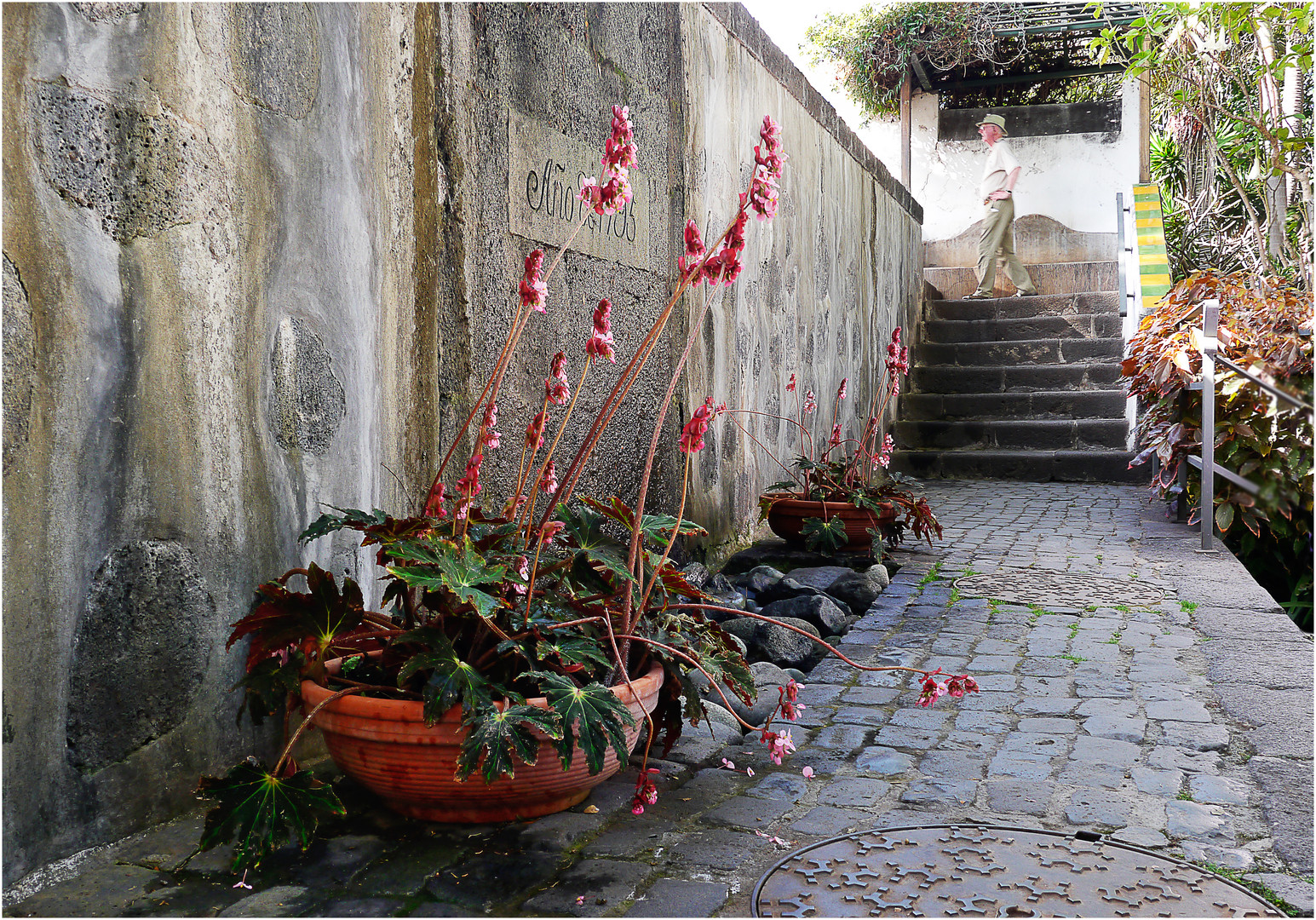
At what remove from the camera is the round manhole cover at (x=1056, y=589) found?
3.82 metres

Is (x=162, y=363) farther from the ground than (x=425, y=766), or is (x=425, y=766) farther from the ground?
(x=162, y=363)

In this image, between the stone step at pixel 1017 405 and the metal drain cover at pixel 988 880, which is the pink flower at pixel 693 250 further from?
the stone step at pixel 1017 405

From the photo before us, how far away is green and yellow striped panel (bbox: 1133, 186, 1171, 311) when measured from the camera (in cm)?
829

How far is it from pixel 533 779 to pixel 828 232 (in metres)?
5.33

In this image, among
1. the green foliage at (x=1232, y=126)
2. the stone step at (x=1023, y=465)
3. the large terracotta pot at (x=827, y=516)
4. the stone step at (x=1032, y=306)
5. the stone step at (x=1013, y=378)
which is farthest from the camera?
the stone step at (x=1032, y=306)

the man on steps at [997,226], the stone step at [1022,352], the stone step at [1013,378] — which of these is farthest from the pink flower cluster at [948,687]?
the man on steps at [997,226]

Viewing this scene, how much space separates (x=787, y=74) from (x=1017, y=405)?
4200 millimetres

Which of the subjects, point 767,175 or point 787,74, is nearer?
point 767,175

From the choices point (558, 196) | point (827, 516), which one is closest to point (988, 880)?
point (558, 196)

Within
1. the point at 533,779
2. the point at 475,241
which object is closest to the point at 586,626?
the point at 533,779

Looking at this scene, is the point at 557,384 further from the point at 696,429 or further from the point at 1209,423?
the point at 1209,423

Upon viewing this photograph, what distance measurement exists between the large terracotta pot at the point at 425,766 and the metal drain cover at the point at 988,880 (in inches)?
17.3

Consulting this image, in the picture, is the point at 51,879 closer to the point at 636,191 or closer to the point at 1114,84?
the point at 636,191

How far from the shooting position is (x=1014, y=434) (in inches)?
332
